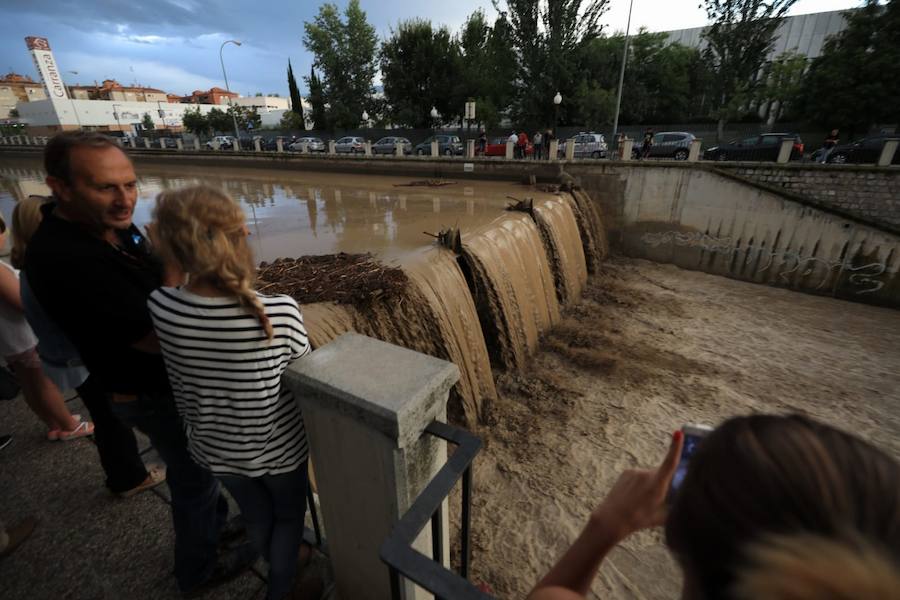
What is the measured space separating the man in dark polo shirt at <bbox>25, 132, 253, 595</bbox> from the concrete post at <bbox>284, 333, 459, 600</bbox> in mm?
697

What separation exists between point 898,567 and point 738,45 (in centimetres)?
3665

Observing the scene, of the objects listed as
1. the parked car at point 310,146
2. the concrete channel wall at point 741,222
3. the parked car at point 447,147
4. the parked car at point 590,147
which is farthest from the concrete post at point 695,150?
the parked car at point 310,146

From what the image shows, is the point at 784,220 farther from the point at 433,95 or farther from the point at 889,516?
the point at 433,95

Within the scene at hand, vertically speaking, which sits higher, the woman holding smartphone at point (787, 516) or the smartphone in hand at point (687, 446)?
the woman holding smartphone at point (787, 516)

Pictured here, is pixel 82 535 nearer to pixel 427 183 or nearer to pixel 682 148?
pixel 427 183

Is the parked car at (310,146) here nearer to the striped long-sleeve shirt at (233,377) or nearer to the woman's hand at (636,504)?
the striped long-sleeve shirt at (233,377)

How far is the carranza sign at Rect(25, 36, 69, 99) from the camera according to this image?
183 feet

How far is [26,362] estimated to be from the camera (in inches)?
112

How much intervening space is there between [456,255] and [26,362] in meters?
4.54

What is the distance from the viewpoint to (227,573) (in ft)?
7.41

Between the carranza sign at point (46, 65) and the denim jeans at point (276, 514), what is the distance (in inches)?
3192

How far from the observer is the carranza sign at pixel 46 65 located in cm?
5584

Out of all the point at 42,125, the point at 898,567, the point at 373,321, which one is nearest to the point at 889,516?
the point at 898,567

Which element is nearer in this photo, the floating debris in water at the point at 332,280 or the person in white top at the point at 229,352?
the person in white top at the point at 229,352
